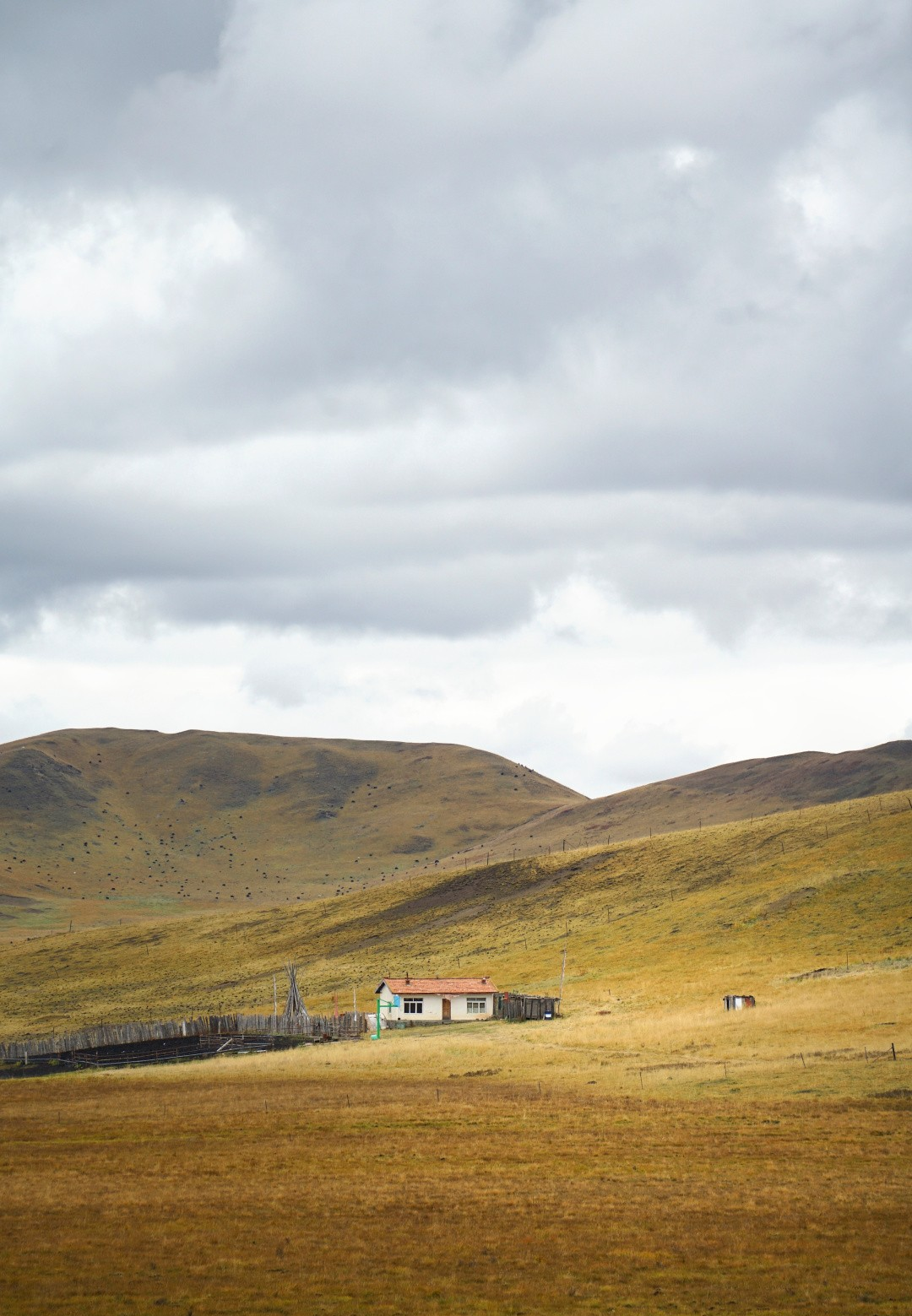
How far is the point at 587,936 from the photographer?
109 meters

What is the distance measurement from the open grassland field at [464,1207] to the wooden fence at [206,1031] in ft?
108

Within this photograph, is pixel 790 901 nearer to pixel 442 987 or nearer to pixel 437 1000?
pixel 442 987

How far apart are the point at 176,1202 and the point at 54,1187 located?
3996 millimetres

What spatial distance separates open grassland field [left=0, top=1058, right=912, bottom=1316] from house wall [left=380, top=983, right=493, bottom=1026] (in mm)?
37796

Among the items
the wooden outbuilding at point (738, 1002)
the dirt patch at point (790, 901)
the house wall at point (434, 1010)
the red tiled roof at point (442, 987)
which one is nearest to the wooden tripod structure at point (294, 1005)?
the house wall at point (434, 1010)

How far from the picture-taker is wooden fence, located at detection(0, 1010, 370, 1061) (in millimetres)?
79500

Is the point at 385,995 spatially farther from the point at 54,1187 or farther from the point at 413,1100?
the point at 54,1187

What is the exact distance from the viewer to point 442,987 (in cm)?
8631

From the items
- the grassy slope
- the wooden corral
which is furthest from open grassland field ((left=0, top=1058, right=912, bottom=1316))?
the wooden corral

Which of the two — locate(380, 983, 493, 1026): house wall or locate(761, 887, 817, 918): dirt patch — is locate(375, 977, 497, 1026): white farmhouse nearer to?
locate(380, 983, 493, 1026): house wall

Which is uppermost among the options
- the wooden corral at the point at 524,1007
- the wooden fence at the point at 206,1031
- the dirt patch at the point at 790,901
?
the dirt patch at the point at 790,901

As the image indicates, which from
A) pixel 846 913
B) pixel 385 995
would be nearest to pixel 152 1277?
pixel 385 995

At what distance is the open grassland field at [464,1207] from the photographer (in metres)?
22.4

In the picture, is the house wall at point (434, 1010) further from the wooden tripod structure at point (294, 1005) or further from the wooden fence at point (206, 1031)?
the wooden tripod structure at point (294, 1005)
